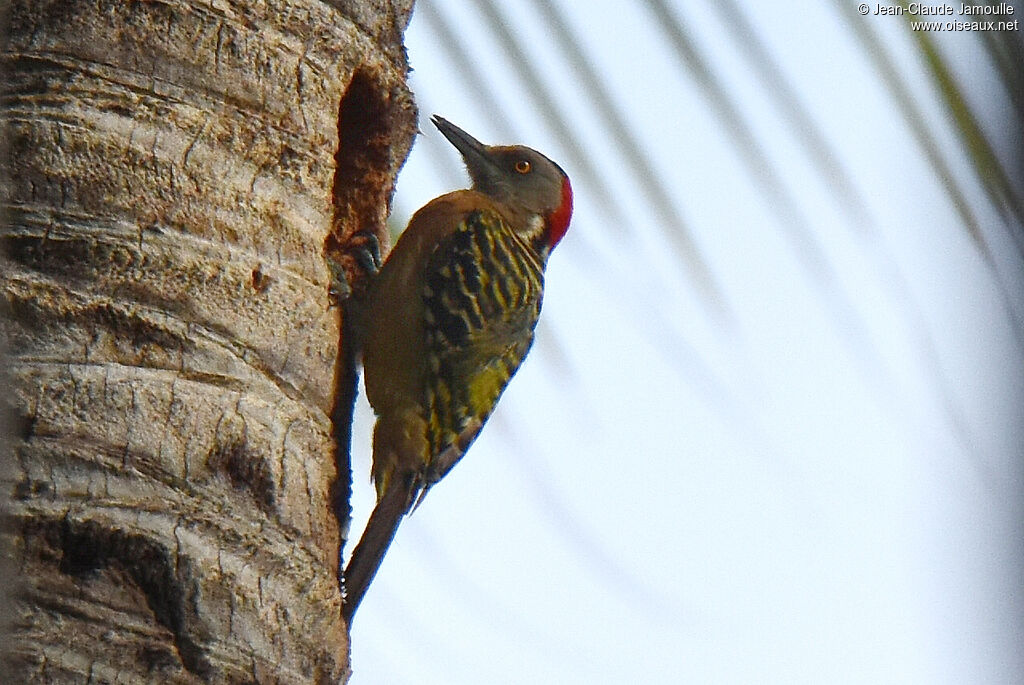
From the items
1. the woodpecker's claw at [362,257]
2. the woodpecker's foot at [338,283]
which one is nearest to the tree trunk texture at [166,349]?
the woodpecker's foot at [338,283]

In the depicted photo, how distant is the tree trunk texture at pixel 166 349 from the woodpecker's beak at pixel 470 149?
2.85m

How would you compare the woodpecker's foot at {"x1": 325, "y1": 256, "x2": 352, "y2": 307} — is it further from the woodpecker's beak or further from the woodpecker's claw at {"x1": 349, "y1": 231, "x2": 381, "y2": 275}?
the woodpecker's beak

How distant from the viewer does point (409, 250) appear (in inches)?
177

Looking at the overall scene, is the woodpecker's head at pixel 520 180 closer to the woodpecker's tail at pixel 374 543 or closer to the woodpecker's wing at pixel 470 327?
the woodpecker's wing at pixel 470 327

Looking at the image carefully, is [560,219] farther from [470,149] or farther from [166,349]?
[166,349]

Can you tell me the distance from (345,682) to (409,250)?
216 centimetres

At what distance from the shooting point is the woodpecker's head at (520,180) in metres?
5.69

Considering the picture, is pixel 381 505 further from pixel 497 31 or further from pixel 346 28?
pixel 497 31

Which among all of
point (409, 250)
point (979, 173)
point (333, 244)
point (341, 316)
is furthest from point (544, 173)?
point (979, 173)

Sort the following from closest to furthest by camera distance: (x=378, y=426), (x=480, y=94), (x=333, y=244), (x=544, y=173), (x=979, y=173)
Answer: (x=979, y=173) < (x=480, y=94) < (x=333, y=244) < (x=378, y=426) < (x=544, y=173)

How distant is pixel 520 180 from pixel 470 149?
0.83 ft

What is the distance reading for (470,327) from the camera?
4699 millimetres

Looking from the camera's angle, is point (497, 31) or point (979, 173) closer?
point (979, 173)

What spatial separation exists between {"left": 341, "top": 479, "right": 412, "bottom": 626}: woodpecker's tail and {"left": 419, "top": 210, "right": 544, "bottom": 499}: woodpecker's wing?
0.51ft
